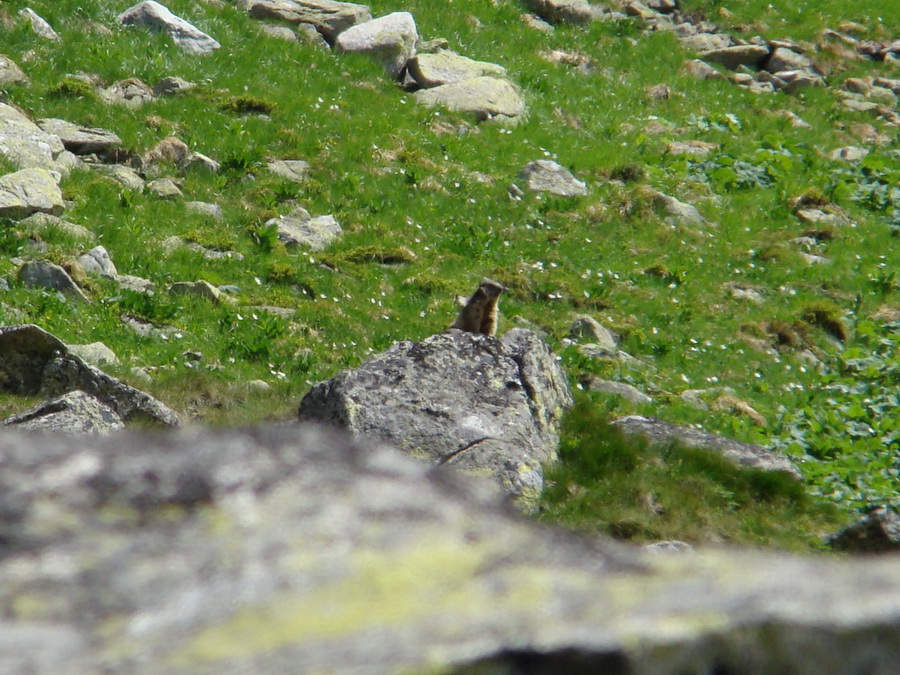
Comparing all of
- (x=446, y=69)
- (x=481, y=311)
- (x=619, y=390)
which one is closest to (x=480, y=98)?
(x=446, y=69)

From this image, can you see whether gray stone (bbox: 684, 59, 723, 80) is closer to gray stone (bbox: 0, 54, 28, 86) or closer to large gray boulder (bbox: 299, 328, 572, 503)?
gray stone (bbox: 0, 54, 28, 86)

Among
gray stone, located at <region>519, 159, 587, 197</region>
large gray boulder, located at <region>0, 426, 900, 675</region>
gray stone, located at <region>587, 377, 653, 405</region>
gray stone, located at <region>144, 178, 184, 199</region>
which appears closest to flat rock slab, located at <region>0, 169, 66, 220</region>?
gray stone, located at <region>144, 178, 184, 199</region>

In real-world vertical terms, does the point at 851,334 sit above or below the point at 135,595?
below

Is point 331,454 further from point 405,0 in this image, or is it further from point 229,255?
point 405,0

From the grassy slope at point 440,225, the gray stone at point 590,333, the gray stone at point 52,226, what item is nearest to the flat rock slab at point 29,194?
the gray stone at point 52,226

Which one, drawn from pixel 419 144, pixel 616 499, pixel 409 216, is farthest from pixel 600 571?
pixel 419 144

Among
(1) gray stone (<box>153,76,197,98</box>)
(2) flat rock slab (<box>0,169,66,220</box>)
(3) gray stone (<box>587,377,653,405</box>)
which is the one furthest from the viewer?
(1) gray stone (<box>153,76,197,98</box>)

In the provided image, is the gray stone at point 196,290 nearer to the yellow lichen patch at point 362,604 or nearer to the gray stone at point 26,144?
the gray stone at point 26,144
